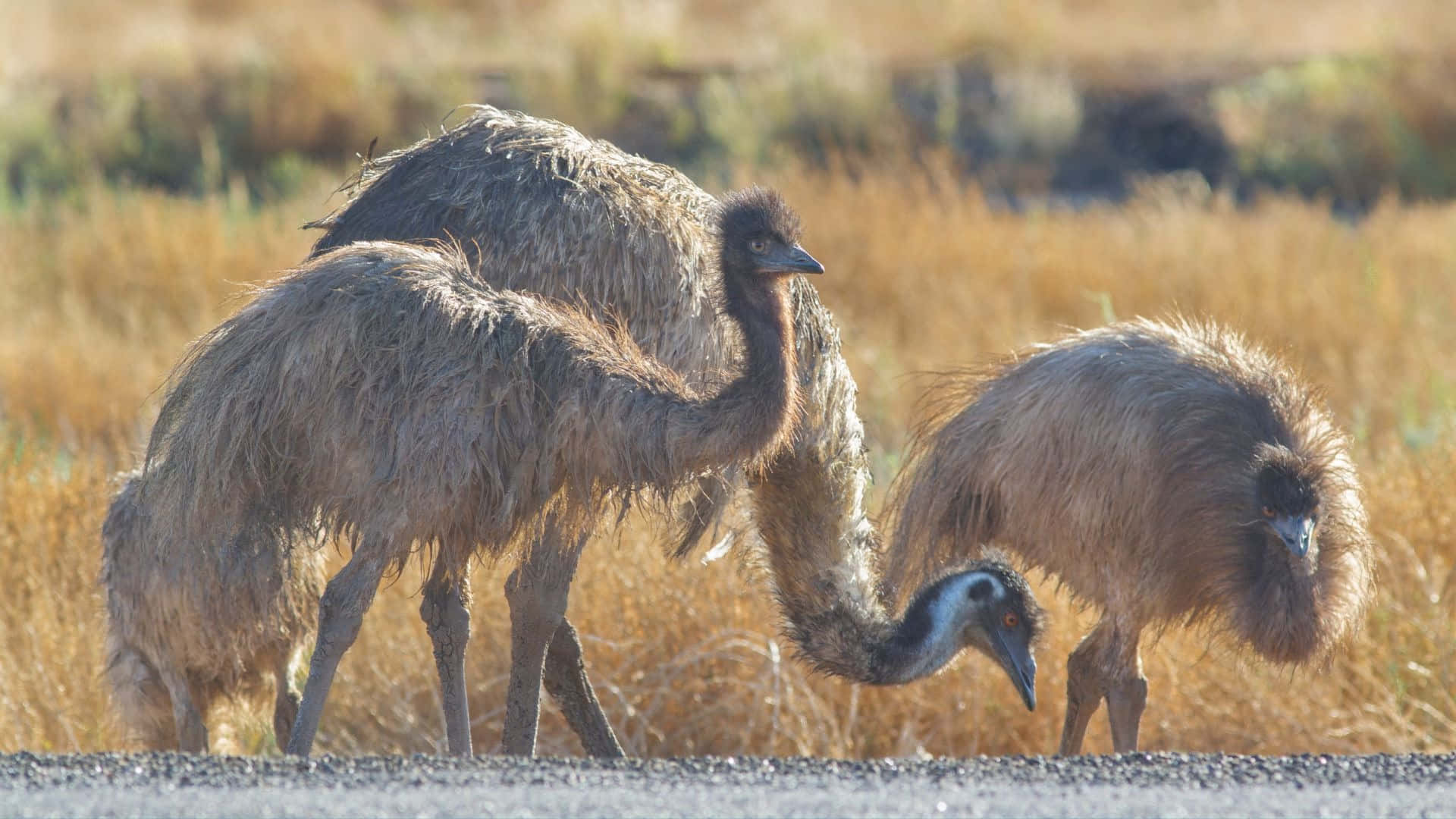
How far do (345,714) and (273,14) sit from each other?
23.1 m

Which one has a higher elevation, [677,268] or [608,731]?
[677,268]

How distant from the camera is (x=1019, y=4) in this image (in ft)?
90.1

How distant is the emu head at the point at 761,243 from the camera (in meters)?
5.51

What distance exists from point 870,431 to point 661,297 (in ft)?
16.9

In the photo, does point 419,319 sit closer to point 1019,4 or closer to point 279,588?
point 279,588

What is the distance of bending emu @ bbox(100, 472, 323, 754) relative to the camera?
20.2 feet

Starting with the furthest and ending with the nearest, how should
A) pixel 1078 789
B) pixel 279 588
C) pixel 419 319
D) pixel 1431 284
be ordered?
pixel 1431 284
pixel 279 588
pixel 419 319
pixel 1078 789

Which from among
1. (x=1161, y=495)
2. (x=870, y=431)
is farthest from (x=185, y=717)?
(x=870, y=431)

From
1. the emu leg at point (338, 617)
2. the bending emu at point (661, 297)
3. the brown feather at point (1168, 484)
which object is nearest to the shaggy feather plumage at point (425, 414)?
the emu leg at point (338, 617)

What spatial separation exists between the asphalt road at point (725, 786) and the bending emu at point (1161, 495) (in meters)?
0.76

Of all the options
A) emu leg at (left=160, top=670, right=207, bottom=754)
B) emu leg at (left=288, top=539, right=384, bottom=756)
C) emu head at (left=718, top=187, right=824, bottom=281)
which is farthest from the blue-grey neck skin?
emu leg at (left=160, top=670, right=207, bottom=754)

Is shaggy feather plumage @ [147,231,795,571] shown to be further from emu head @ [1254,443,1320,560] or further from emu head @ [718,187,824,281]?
emu head @ [1254,443,1320,560]

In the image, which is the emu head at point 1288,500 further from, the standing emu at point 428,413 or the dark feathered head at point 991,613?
the standing emu at point 428,413

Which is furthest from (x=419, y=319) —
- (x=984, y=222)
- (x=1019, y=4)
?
(x=1019, y=4)
